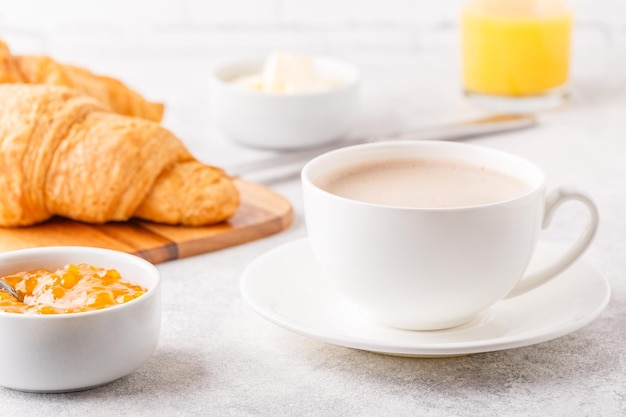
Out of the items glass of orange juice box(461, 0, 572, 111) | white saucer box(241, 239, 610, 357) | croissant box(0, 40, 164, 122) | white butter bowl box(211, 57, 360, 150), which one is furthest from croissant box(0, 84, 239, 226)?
glass of orange juice box(461, 0, 572, 111)

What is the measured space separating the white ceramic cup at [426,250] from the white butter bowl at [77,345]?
21 centimetres

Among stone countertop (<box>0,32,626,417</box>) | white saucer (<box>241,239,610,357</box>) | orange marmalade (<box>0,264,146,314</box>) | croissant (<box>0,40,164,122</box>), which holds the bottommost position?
stone countertop (<box>0,32,626,417</box>)

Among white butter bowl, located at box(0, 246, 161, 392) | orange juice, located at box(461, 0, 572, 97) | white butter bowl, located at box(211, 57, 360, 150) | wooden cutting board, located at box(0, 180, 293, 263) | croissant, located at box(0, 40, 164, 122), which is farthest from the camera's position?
orange juice, located at box(461, 0, 572, 97)

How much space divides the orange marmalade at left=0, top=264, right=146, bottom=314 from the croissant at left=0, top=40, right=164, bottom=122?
0.68m

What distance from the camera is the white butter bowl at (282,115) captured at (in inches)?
80.6

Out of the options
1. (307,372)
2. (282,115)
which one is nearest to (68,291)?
(307,372)

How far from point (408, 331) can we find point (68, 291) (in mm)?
376

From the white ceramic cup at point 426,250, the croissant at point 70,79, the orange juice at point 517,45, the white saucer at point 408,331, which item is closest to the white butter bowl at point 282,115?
the croissant at point 70,79

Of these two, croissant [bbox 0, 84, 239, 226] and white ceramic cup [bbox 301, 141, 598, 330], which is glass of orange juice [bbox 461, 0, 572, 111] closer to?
croissant [bbox 0, 84, 239, 226]

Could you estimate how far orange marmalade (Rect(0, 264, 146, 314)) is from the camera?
3.53 ft

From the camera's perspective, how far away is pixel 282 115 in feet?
6.72

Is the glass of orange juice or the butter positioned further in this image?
the glass of orange juice

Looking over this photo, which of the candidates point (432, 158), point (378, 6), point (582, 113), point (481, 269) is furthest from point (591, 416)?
point (378, 6)

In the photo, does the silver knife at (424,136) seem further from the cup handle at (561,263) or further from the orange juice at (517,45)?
the cup handle at (561,263)
